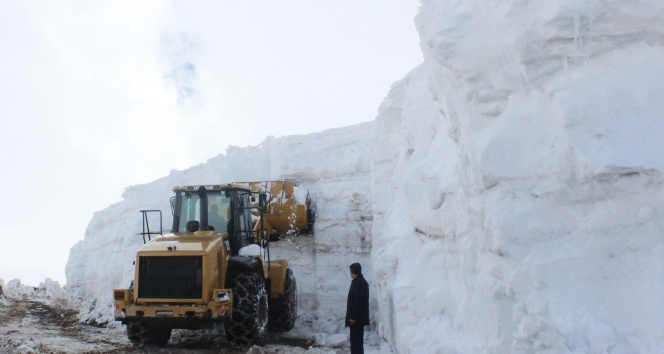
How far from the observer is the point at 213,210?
9.91 m

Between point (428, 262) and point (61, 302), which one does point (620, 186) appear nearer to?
point (428, 262)

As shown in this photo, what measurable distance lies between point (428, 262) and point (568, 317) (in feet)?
9.79

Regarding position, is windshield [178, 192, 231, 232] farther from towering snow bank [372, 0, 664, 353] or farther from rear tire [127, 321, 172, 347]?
towering snow bank [372, 0, 664, 353]

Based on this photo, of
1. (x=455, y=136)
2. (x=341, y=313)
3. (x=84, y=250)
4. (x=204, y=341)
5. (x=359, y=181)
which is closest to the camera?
(x=455, y=136)

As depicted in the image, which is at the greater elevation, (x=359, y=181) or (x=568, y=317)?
(x=359, y=181)

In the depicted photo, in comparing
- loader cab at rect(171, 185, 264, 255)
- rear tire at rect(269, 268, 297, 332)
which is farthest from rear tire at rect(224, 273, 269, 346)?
rear tire at rect(269, 268, 297, 332)

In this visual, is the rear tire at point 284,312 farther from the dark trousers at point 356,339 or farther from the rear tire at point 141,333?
the dark trousers at point 356,339

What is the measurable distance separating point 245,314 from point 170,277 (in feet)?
3.96

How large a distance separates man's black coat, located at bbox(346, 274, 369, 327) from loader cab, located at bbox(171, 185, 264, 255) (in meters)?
2.60

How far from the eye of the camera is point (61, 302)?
755 inches

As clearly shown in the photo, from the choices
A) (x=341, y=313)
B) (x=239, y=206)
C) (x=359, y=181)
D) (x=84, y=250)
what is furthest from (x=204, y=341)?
(x=84, y=250)

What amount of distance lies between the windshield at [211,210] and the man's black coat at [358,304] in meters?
2.80

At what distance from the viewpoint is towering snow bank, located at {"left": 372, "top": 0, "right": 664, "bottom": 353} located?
11.8 ft

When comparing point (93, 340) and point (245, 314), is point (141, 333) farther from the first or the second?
point (245, 314)
